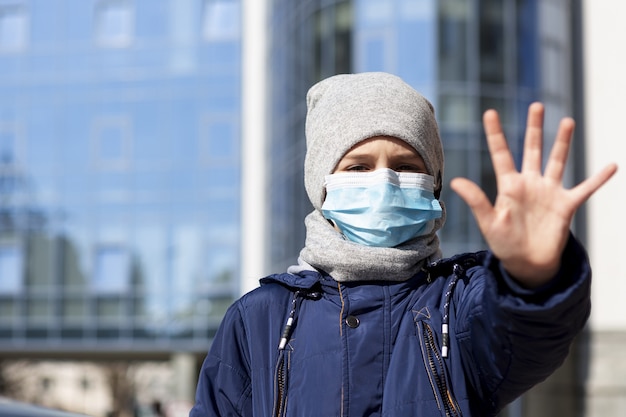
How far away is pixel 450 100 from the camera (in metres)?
18.0

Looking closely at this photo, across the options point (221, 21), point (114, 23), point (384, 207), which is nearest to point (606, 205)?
point (221, 21)

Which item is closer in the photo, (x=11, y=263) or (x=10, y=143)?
(x=10, y=143)

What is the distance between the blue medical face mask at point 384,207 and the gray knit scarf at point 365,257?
35 millimetres

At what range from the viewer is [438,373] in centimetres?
257

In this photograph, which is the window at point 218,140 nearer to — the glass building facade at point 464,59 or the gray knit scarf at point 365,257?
the glass building facade at point 464,59

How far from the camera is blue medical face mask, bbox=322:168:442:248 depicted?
2822 millimetres

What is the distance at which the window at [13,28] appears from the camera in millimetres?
28406

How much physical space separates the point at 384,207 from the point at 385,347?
1.21 feet

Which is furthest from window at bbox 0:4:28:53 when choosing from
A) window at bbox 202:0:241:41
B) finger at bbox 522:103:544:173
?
finger at bbox 522:103:544:173

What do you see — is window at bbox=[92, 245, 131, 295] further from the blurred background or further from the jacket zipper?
the jacket zipper

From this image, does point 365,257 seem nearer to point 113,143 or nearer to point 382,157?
point 382,157

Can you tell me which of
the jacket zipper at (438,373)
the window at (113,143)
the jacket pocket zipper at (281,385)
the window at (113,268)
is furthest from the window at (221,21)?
the jacket zipper at (438,373)

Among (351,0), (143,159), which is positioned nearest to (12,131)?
(143,159)

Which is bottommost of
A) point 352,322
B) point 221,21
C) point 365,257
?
point 352,322
